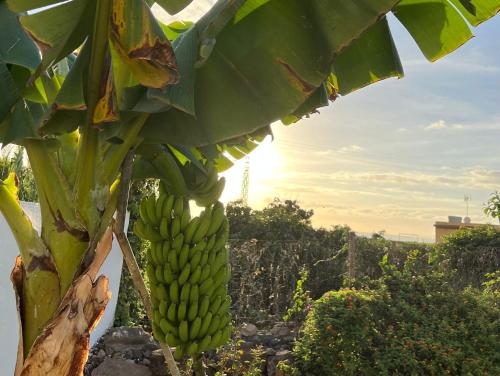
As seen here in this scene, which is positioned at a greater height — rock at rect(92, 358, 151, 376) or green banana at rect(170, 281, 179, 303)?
green banana at rect(170, 281, 179, 303)

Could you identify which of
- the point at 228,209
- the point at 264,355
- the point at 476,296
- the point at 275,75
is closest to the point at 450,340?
the point at 476,296

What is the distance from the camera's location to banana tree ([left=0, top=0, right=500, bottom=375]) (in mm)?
1506

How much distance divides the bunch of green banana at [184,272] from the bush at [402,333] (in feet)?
7.82

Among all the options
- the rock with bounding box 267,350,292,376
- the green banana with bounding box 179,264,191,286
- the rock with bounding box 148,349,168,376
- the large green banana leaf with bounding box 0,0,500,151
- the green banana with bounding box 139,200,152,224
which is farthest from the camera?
the rock with bounding box 148,349,168,376

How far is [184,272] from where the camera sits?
5.60ft

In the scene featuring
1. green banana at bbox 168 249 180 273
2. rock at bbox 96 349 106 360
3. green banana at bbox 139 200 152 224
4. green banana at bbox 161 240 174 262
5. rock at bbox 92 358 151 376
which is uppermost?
green banana at bbox 139 200 152 224

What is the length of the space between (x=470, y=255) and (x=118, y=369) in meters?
4.97

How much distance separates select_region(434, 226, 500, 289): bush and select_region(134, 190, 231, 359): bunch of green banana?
544 centimetres

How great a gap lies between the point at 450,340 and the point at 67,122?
11.2 feet

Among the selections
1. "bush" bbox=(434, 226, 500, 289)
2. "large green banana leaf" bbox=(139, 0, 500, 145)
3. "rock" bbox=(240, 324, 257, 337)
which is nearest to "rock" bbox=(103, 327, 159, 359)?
"rock" bbox=(240, 324, 257, 337)

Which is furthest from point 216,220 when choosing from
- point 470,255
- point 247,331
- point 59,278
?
point 470,255

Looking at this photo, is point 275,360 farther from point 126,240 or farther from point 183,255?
point 126,240

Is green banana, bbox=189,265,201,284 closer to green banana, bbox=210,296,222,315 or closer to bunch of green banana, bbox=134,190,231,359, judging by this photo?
bunch of green banana, bbox=134,190,231,359

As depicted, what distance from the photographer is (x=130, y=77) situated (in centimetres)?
171
